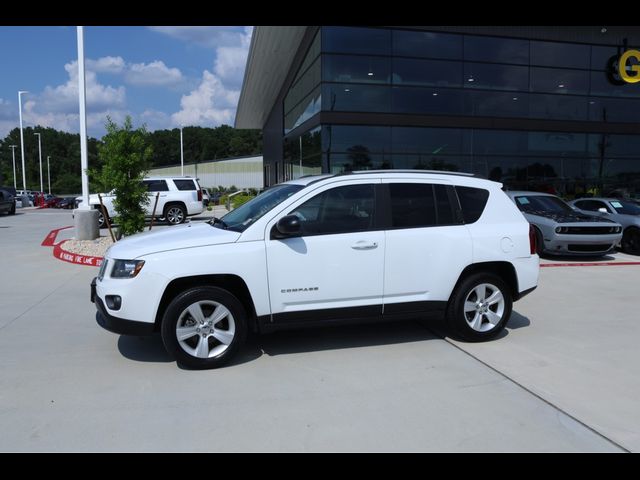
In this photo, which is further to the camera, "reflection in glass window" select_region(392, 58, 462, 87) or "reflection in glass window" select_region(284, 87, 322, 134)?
"reflection in glass window" select_region(284, 87, 322, 134)

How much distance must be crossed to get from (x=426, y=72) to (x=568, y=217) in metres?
10.00

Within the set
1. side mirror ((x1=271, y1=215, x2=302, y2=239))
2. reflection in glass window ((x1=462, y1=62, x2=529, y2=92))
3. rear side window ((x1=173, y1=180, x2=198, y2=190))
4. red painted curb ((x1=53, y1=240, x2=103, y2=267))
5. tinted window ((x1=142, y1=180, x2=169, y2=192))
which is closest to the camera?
side mirror ((x1=271, y1=215, x2=302, y2=239))

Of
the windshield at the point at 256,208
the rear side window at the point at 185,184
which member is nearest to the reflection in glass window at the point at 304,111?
the rear side window at the point at 185,184

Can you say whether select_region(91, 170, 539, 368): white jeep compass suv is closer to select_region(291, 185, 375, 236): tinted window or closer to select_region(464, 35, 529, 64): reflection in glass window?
select_region(291, 185, 375, 236): tinted window

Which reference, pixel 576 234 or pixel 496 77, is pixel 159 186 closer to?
pixel 496 77

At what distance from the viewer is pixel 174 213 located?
778 inches

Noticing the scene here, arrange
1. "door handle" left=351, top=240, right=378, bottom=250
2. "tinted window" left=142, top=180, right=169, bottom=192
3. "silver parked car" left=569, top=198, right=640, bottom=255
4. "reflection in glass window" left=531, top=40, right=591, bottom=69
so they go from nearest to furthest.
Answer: "door handle" left=351, top=240, right=378, bottom=250
"silver parked car" left=569, top=198, right=640, bottom=255
"tinted window" left=142, top=180, right=169, bottom=192
"reflection in glass window" left=531, top=40, right=591, bottom=69

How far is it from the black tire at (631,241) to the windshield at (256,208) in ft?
33.8

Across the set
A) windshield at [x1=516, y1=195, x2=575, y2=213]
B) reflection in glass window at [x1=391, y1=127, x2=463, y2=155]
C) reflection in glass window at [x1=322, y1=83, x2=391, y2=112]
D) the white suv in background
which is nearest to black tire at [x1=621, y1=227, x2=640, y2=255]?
windshield at [x1=516, y1=195, x2=575, y2=213]

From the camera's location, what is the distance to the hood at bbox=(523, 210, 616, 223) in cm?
1155

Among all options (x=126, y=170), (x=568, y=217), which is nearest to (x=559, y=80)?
(x=568, y=217)

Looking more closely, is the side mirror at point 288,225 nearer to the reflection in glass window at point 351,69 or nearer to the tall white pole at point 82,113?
the tall white pole at point 82,113
